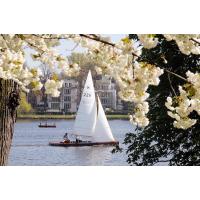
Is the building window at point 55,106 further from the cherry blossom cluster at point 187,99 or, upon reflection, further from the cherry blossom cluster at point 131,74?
the cherry blossom cluster at point 131,74

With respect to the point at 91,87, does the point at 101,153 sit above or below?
below

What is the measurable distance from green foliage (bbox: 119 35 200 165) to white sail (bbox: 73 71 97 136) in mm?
416

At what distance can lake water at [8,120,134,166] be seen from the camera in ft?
14.2

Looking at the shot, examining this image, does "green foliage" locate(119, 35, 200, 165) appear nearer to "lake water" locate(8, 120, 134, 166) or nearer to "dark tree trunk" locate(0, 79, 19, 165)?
"lake water" locate(8, 120, 134, 166)

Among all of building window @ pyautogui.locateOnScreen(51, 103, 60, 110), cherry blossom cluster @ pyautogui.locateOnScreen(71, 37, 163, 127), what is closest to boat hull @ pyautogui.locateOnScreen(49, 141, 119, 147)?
building window @ pyautogui.locateOnScreen(51, 103, 60, 110)

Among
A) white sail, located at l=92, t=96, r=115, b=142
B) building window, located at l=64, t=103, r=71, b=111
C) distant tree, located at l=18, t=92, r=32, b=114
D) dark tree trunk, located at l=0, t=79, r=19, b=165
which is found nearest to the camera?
dark tree trunk, located at l=0, t=79, r=19, b=165

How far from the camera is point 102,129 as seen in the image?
495 centimetres

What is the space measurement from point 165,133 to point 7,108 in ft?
11.3

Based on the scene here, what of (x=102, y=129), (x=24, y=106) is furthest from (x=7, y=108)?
(x=102, y=129)

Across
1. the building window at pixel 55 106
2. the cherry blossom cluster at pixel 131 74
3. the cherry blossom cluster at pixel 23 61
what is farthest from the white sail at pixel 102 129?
the cherry blossom cluster at pixel 131 74
